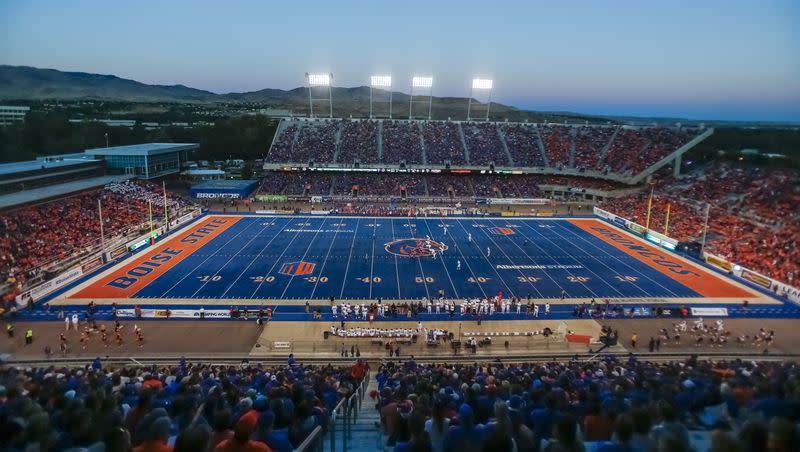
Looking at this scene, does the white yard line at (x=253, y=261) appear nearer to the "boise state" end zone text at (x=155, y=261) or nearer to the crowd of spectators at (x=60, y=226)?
the "boise state" end zone text at (x=155, y=261)

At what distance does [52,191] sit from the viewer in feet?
119

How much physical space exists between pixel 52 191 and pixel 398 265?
26713mm

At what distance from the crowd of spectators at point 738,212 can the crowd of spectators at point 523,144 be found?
43.9 feet

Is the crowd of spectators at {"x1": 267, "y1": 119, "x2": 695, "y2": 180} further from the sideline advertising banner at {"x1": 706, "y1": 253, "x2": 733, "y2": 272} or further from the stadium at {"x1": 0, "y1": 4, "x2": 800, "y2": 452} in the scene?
the sideline advertising banner at {"x1": 706, "y1": 253, "x2": 733, "y2": 272}

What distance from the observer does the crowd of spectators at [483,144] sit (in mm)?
61406

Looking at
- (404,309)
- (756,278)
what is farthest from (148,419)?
(756,278)

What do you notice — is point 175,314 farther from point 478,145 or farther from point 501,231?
point 478,145

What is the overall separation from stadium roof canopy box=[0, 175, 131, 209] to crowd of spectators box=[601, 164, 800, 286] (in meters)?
45.3

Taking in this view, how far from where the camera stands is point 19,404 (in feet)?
19.0

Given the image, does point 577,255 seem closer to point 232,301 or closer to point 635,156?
point 232,301

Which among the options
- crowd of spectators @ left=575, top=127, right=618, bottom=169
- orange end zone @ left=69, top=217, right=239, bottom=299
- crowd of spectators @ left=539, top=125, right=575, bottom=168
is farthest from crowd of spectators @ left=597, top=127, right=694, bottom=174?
orange end zone @ left=69, top=217, right=239, bottom=299

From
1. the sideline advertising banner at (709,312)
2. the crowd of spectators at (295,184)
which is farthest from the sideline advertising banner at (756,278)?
the crowd of spectators at (295,184)

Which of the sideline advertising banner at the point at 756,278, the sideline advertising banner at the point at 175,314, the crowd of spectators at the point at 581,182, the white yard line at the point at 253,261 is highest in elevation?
the crowd of spectators at the point at 581,182

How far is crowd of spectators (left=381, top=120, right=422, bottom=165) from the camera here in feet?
202
